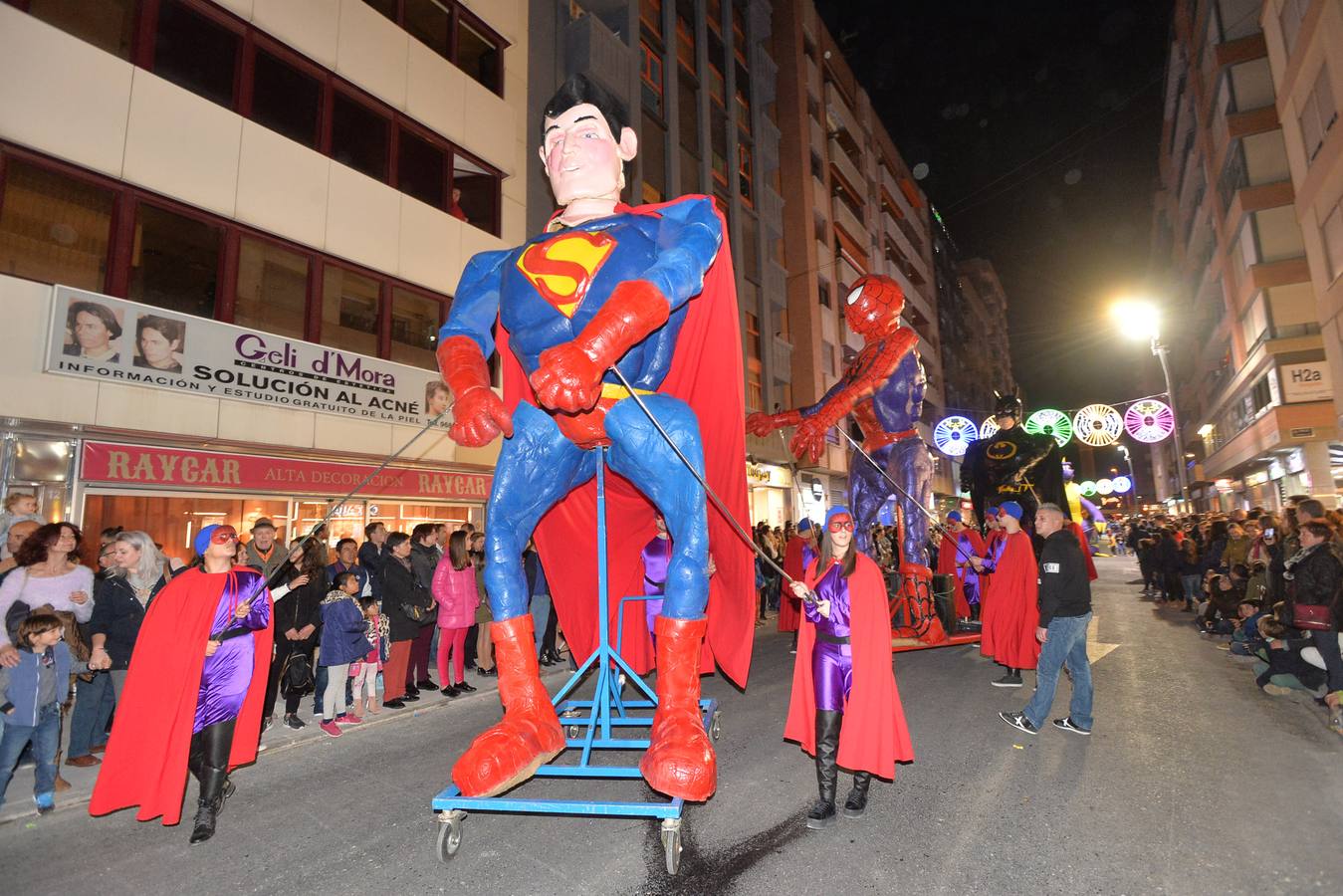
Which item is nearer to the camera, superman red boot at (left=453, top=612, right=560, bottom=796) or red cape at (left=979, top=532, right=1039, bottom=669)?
superman red boot at (left=453, top=612, right=560, bottom=796)

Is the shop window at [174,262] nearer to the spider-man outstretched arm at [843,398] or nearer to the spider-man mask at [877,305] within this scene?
the spider-man outstretched arm at [843,398]

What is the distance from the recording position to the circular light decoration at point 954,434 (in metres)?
15.3

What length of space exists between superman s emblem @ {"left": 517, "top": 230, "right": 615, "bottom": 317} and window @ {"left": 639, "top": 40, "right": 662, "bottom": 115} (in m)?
15.5

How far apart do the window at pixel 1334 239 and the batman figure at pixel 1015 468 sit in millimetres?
11777

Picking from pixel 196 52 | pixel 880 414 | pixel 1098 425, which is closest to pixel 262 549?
pixel 880 414

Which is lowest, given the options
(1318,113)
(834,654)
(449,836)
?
(449,836)

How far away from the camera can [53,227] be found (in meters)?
7.05

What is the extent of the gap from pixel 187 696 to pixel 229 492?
562cm

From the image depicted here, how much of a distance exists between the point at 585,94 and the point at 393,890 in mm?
3614

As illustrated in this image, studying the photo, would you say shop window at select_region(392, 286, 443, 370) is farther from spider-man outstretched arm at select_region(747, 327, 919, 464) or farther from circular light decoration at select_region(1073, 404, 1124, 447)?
circular light decoration at select_region(1073, 404, 1124, 447)

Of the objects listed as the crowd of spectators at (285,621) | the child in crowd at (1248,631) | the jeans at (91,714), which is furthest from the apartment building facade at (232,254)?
the child in crowd at (1248,631)

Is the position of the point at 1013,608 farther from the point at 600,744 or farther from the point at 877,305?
the point at 600,744

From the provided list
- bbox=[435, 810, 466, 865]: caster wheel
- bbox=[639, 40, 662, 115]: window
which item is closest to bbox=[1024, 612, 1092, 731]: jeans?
bbox=[435, 810, 466, 865]: caster wheel

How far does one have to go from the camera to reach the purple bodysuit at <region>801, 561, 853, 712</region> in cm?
349
